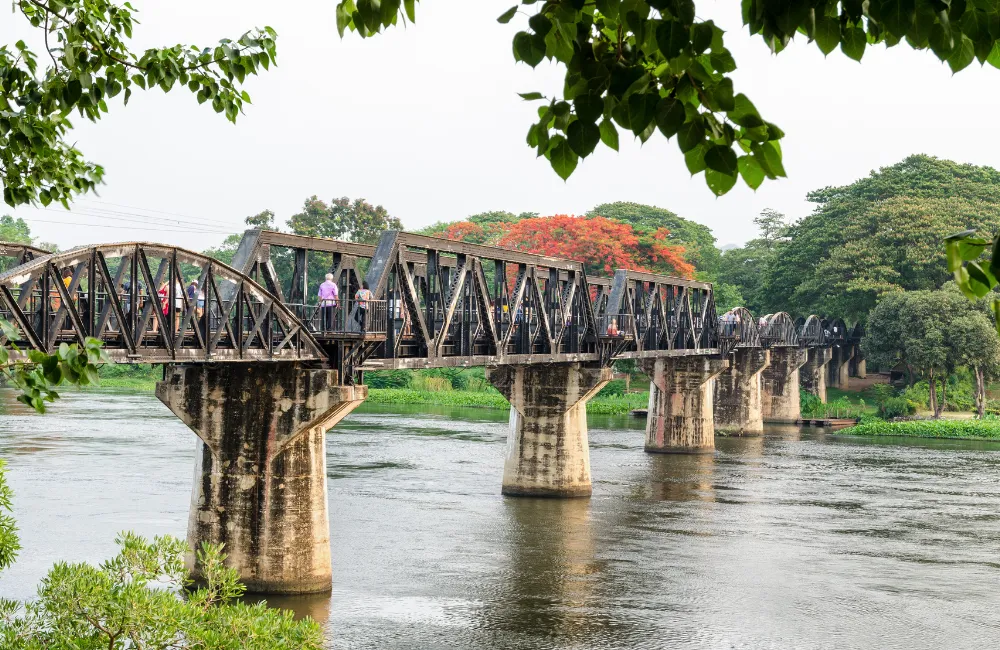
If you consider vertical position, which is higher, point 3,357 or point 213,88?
point 213,88

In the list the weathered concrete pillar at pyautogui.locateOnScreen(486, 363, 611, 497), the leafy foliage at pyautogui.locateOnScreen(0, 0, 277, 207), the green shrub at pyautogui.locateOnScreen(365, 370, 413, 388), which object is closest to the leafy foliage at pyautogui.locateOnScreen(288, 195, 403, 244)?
the green shrub at pyautogui.locateOnScreen(365, 370, 413, 388)

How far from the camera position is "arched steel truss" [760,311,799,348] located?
3155 inches

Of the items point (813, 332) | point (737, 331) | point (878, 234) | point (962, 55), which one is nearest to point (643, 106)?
point (962, 55)

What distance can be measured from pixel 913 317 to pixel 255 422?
58.5 meters

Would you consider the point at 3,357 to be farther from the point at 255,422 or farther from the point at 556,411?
the point at 556,411

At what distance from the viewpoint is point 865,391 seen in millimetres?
95625

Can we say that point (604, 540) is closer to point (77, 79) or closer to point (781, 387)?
point (77, 79)

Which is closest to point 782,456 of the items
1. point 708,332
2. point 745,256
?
point 708,332

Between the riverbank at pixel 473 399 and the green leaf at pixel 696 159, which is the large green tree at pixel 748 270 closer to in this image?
the riverbank at pixel 473 399

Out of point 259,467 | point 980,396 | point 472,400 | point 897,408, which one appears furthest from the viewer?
point 472,400

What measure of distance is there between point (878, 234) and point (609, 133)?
84.6 m

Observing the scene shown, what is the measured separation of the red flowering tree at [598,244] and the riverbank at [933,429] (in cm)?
1777

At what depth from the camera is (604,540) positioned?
36344 millimetres

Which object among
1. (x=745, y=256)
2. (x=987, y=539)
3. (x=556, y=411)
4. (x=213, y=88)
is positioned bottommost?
(x=987, y=539)
